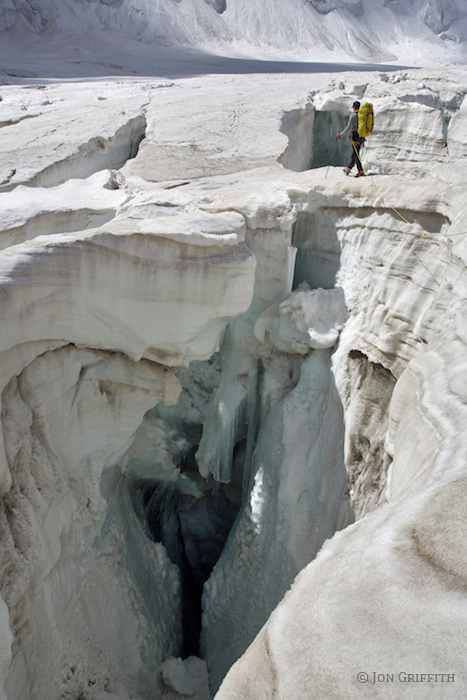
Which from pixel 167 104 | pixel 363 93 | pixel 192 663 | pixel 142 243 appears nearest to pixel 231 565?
pixel 192 663

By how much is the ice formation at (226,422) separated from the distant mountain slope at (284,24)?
648 inches

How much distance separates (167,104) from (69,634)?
6.28 m

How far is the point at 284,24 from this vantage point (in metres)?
19.7

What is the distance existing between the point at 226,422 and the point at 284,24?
21.5 m

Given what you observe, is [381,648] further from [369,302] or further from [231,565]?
[231,565]

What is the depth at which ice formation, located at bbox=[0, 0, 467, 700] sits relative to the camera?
4.34 ft

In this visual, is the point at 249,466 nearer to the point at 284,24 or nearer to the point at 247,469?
the point at 247,469

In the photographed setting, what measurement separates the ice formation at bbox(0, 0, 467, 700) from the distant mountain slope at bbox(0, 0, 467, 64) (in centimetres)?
1645

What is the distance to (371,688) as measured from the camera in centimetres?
107

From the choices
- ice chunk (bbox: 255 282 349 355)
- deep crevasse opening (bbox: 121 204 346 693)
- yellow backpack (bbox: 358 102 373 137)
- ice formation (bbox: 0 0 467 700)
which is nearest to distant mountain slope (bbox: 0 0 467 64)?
ice formation (bbox: 0 0 467 700)

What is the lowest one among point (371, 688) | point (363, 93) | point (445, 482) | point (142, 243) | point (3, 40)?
point (371, 688)

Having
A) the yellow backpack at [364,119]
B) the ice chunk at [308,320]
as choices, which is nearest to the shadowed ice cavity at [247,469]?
the ice chunk at [308,320]

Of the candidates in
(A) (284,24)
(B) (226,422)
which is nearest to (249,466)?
(B) (226,422)

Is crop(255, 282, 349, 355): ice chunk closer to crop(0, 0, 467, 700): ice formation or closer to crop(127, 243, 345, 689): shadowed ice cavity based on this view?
crop(0, 0, 467, 700): ice formation
